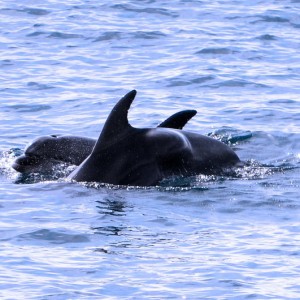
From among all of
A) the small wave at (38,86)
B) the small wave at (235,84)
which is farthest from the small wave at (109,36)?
the small wave at (235,84)

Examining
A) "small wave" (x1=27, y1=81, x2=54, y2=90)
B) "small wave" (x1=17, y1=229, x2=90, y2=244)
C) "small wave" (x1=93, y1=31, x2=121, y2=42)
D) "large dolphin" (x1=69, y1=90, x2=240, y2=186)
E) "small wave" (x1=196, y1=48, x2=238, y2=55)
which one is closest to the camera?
"small wave" (x1=17, y1=229, x2=90, y2=244)

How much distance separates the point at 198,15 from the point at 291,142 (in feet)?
39.0

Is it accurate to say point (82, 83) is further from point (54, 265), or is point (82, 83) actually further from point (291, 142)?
point (54, 265)

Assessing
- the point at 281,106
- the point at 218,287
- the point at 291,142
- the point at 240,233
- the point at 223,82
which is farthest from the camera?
the point at 223,82

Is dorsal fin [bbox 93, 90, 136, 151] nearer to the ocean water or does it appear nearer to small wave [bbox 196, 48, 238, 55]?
the ocean water

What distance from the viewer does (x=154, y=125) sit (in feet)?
65.3

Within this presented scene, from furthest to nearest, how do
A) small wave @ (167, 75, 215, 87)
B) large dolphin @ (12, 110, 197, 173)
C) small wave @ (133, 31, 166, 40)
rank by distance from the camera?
small wave @ (133, 31, 166, 40) < small wave @ (167, 75, 215, 87) < large dolphin @ (12, 110, 197, 173)

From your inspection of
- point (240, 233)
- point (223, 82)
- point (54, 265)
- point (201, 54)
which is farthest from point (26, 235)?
point (201, 54)

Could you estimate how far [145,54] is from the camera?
2583 centimetres

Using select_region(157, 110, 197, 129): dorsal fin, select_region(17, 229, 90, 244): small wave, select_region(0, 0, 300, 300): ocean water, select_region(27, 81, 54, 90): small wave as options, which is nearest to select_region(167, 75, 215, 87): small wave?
select_region(0, 0, 300, 300): ocean water

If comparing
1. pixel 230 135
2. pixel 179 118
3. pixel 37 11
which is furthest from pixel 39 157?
pixel 37 11

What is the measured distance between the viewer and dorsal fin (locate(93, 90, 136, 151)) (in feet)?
49.3

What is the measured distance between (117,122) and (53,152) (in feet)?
6.48

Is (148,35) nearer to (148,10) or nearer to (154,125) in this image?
(148,10)
